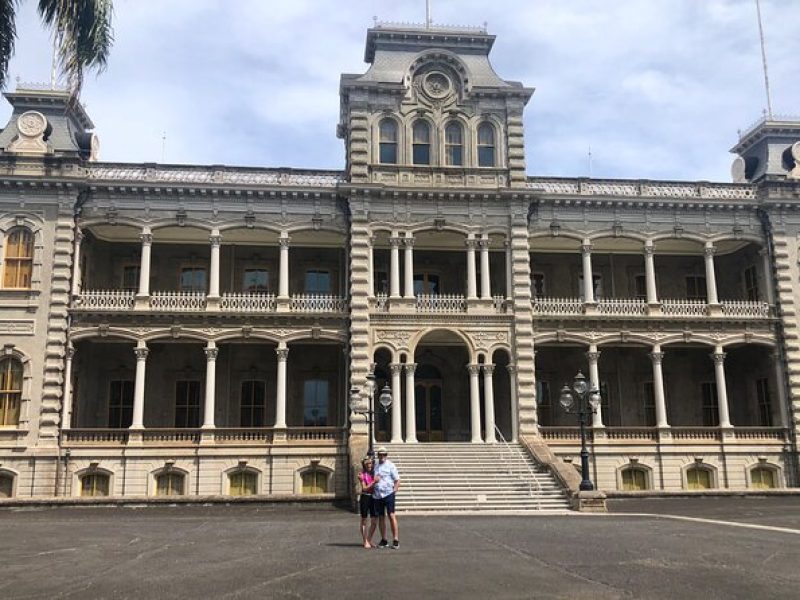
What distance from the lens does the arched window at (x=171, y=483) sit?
95.5 feet

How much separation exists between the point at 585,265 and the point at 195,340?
622 inches

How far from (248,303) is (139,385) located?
5.08 meters

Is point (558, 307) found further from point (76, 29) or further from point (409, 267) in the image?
point (76, 29)

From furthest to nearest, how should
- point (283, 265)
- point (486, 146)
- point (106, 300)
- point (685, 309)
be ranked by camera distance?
point (685, 309) → point (486, 146) → point (283, 265) → point (106, 300)

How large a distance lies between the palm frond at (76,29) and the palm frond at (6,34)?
1.73 feet

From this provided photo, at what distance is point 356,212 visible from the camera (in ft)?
102

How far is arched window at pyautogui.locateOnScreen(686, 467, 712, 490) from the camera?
31.2 metres

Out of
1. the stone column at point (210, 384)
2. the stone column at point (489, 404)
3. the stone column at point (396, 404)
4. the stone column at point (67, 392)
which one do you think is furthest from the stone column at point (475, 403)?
the stone column at point (67, 392)

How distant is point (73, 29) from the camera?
1298 cm

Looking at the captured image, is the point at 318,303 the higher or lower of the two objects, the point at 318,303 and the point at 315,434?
the higher

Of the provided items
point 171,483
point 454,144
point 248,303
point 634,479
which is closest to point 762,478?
point 634,479

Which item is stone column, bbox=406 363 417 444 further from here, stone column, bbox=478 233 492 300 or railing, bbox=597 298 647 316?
railing, bbox=597 298 647 316

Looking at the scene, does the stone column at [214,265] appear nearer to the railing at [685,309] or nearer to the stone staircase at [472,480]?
the stone staircase at [472,480]

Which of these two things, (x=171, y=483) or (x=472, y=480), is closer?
(x=472, y=480)
